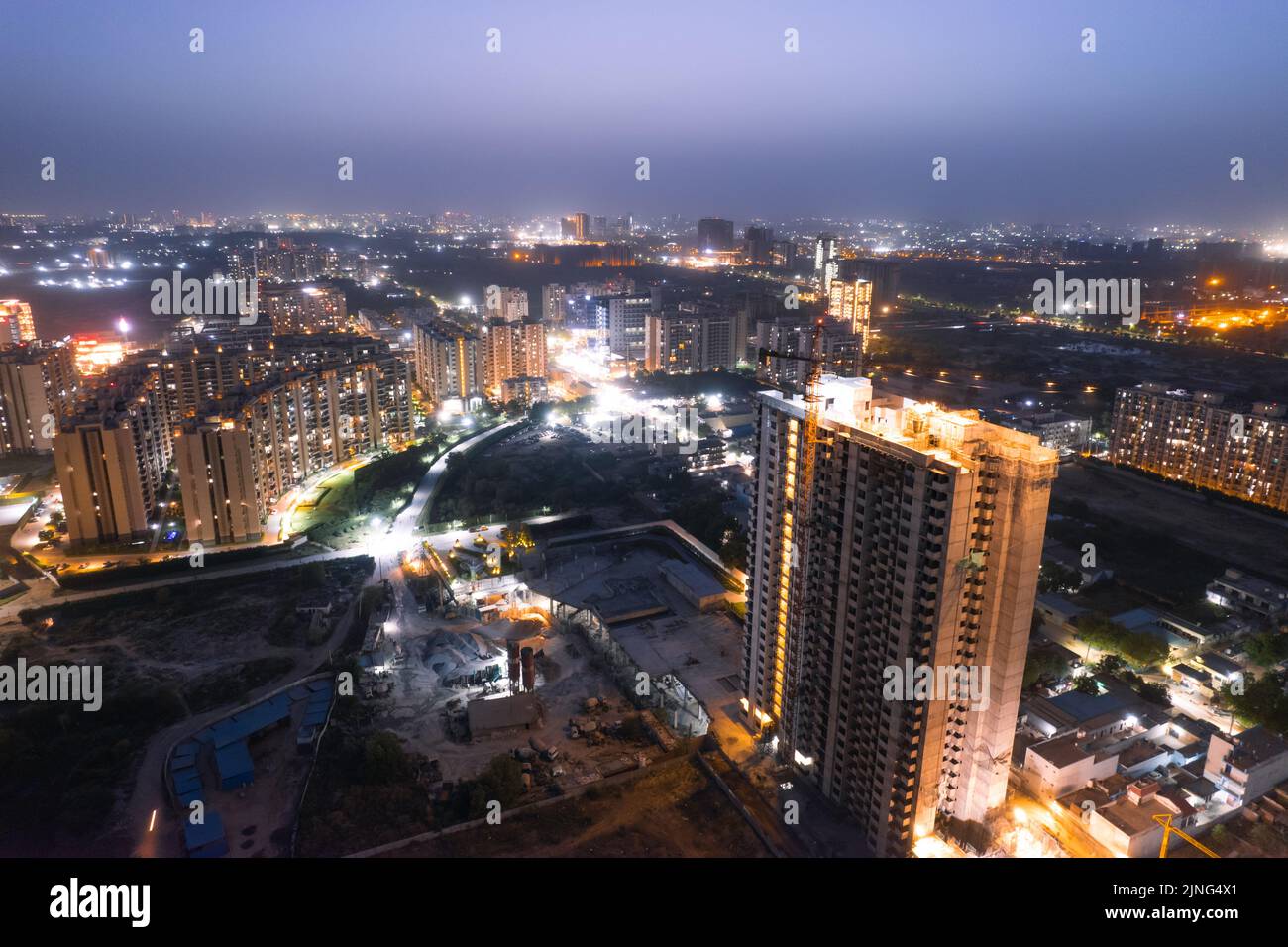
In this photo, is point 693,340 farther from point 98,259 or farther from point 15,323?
point 98,259

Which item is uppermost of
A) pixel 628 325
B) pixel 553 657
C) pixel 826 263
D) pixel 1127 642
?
pixel 826 263

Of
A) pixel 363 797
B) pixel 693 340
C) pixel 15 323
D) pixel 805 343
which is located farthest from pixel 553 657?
pixel 15 323

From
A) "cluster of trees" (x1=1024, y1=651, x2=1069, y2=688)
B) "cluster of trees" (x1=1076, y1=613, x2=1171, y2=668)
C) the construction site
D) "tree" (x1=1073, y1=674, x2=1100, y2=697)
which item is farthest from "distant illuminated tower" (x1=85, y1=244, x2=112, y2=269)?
"tree" (x1=1073, y1=674, x2=1100, y2=697)

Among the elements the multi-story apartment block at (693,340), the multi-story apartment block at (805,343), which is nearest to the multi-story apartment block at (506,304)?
the multi-story apartment block at (693,340)

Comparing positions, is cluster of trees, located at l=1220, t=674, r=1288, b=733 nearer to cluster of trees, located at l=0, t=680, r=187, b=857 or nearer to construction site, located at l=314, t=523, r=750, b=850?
construction site, located at l=314, t=523, r=750, b=850

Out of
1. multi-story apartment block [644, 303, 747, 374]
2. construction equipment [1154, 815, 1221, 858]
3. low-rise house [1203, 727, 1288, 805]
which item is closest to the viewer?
construction equipment [1154, 815, 1221, 858]
